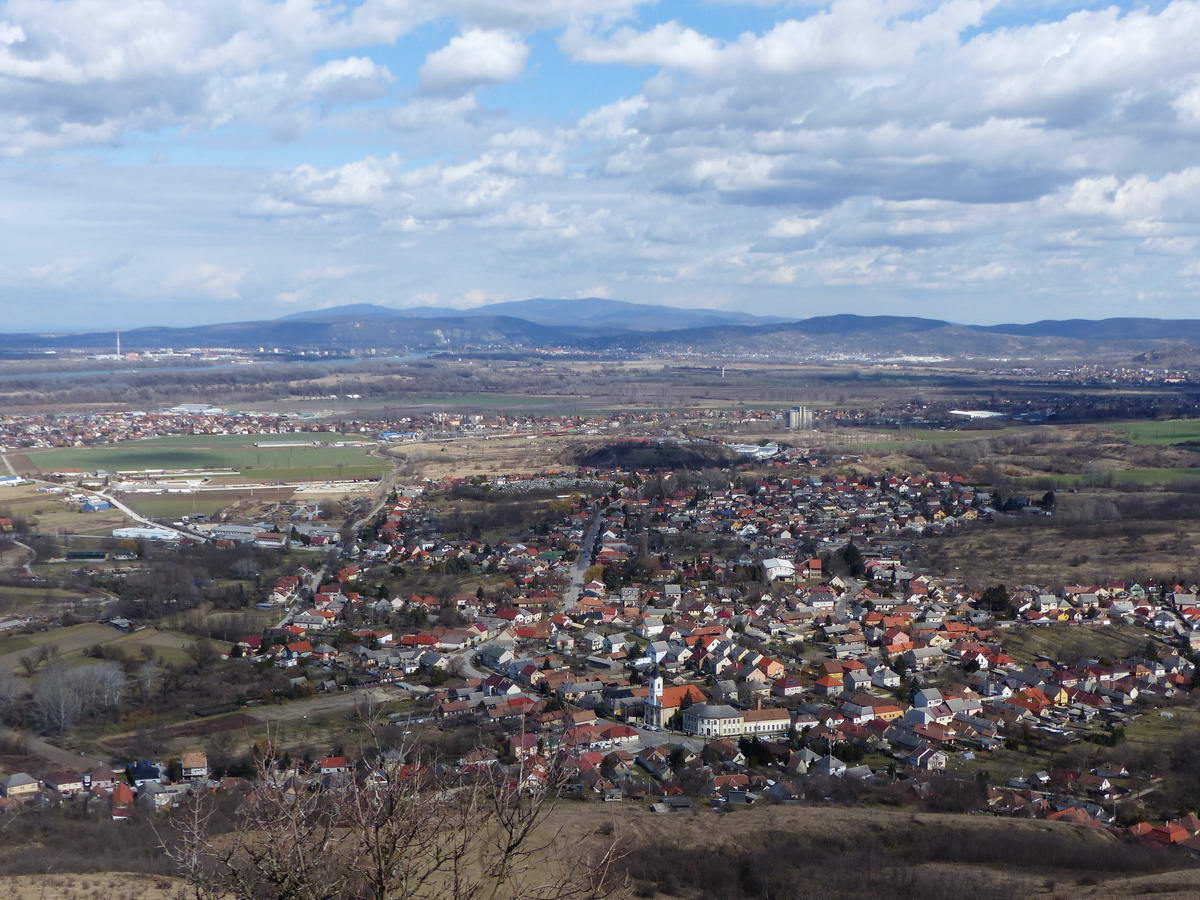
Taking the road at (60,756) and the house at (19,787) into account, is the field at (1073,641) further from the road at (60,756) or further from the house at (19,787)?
the house at (19,787)

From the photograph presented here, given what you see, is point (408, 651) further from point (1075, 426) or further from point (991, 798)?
point (1075, 426)

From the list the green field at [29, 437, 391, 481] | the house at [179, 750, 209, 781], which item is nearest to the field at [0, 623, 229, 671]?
the house at [179, 750, 209, 781]

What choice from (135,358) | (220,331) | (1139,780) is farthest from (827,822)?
(220,331)

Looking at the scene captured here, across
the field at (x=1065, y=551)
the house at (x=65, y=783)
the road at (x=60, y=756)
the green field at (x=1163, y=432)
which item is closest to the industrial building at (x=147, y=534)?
the road at (x=60, y=756)

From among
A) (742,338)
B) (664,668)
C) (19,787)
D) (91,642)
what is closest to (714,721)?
(664,668)

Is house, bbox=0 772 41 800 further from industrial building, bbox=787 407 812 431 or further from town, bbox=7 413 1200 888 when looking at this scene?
industrial building, bbox=787 407 812 431
